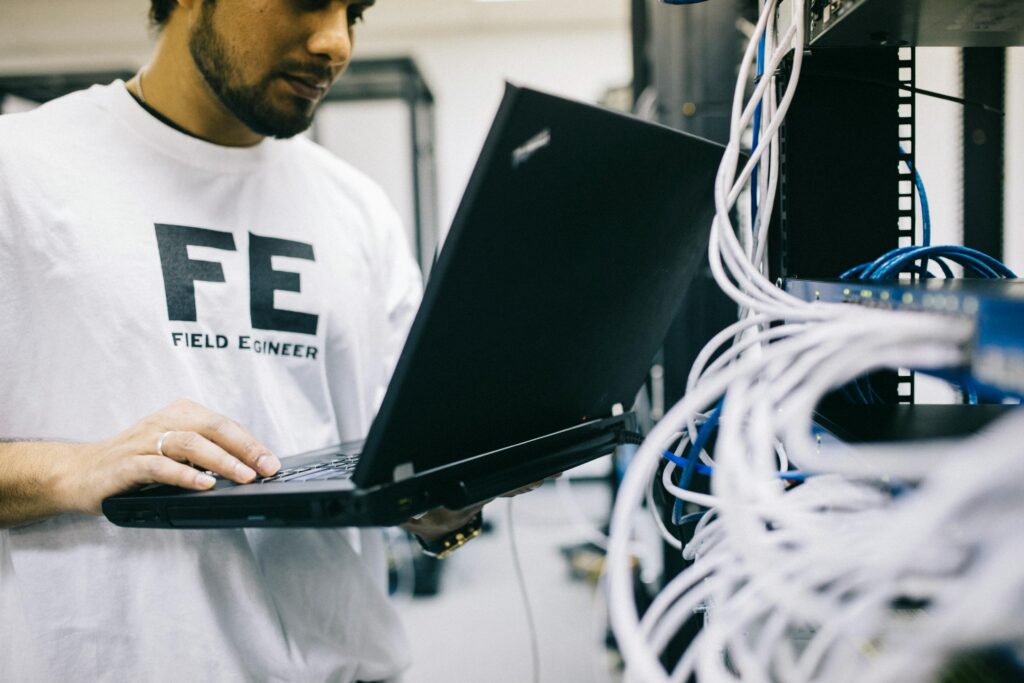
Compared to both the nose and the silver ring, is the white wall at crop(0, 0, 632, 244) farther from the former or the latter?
the silver ring

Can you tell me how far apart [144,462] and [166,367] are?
0.77 ft

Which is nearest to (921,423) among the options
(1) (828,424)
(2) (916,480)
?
(1) (828,424)

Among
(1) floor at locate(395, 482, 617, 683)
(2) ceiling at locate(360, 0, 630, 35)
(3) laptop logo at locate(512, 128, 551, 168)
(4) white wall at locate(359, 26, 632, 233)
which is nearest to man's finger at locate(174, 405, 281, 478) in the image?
(3) laptop logo at locate(512, 128, 551, 168)

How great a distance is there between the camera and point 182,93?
90 cm

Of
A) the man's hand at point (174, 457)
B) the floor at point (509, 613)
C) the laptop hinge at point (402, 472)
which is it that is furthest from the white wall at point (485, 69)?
the laptop hinge at point (402, 472)

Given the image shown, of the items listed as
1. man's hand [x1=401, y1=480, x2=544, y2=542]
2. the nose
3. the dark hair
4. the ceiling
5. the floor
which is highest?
the ceiling

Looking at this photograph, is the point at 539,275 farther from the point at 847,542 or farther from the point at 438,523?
the point at 438,523

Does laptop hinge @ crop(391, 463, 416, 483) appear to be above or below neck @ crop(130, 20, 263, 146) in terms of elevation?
below

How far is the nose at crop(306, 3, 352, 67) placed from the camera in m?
0.86

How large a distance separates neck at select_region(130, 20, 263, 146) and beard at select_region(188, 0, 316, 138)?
0.02 metres

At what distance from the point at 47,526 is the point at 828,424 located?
0.77m

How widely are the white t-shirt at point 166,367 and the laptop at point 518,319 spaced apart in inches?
8.0

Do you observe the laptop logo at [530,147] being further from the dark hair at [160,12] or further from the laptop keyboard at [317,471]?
the dark hair at [160,12]

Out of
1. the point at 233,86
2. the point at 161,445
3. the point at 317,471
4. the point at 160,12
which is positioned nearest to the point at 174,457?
the point at 161,445
